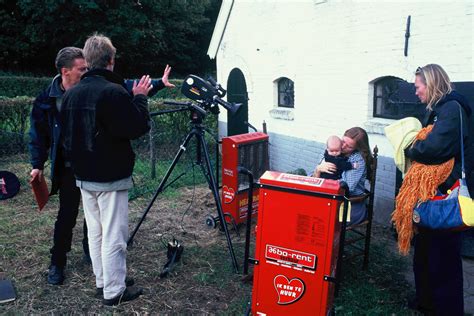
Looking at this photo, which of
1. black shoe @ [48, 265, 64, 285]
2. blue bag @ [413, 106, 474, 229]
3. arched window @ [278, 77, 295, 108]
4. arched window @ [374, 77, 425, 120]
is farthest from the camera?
arched window @ [278, 77, 295, 108]

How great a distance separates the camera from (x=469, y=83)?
4.07 metres

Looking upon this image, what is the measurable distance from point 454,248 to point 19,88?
20136 millimetres

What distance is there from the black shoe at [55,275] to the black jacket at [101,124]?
123cm

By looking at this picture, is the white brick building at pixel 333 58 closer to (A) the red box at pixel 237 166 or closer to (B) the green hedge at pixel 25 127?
(A) the red box at pixel 237 166

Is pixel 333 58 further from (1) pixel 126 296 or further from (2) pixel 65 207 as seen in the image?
(1) pixel 126 296

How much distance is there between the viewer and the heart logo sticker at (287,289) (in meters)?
2.77

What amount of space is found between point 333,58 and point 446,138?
3426 mm

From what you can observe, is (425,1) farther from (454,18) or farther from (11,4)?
(11,4)

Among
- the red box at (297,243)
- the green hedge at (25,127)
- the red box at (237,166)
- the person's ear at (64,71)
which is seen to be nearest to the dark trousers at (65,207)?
the person's ear at (64,71)

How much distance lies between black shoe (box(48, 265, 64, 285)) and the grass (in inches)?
2.1

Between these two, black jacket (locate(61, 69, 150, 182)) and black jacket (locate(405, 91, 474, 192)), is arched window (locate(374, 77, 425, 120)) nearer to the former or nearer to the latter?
black jacket (locate(405, 91, 474, 192))

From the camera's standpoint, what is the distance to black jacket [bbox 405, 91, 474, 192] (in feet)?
8.94

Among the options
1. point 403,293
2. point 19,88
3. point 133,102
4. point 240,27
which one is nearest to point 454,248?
point 403,293

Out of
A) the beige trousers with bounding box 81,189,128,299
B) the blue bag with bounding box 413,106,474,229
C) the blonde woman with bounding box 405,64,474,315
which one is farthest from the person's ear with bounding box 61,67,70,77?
the blue bag with bounding box 413,106,474,229
